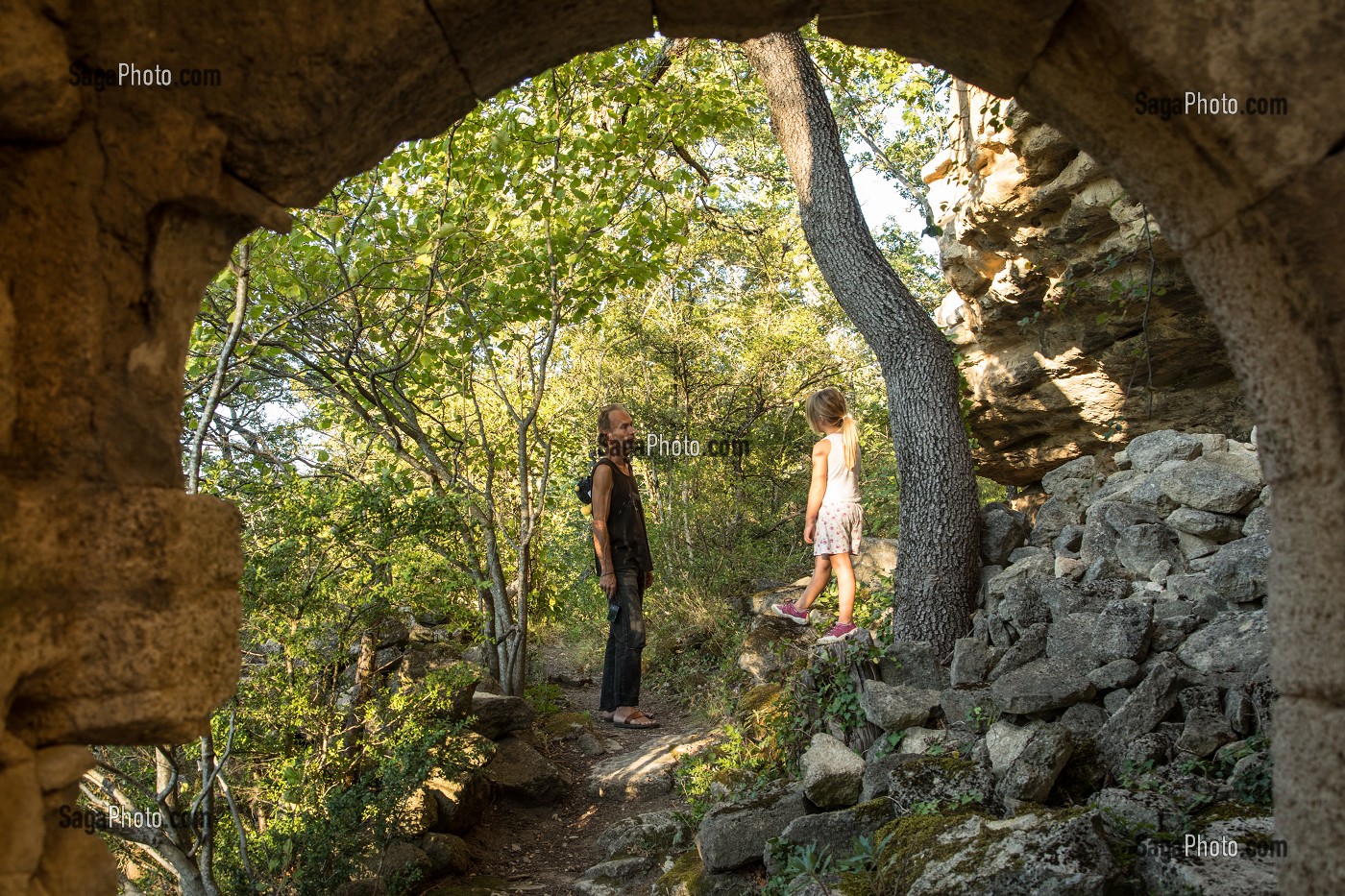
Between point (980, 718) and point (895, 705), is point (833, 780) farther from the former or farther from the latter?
point (980, 718)

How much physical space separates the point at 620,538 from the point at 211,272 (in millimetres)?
4571

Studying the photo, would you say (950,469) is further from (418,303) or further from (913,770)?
(418,303)

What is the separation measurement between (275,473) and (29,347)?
388 cm

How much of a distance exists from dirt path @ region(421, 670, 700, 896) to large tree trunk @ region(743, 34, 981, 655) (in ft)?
6.90

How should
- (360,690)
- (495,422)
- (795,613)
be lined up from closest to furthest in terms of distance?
(360,690)
(795,613)
(495,422)

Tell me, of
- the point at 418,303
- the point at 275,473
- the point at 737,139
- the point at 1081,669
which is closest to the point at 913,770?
the point at 1081,669

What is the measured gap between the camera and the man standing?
21.2ft

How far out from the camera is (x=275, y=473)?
5602 millimetres

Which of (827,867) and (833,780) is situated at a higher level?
(833,780)

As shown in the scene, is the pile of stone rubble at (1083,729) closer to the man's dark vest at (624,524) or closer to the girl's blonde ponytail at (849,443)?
the girl's blonde ponytail at (849,443)

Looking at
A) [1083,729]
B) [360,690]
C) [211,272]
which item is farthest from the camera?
[360,690]

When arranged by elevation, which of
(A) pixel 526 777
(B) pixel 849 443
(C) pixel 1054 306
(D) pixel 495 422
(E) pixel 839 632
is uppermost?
(C) pixel 1054 306

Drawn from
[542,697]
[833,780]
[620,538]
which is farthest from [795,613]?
[542,697]

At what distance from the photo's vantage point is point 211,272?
2262 mm
